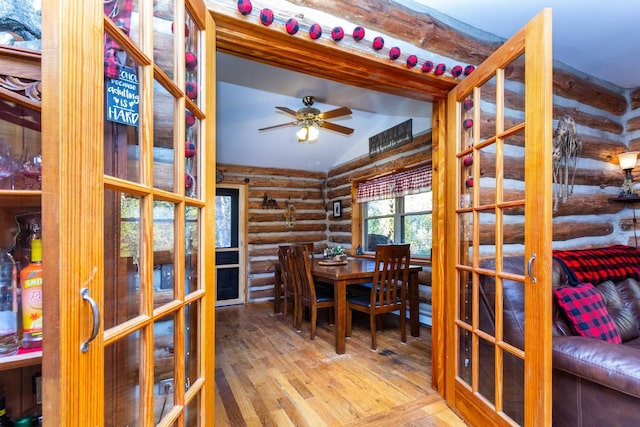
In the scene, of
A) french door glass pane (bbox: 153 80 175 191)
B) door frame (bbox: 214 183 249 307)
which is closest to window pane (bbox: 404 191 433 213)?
door frame (bbox: 214 183 249 307)

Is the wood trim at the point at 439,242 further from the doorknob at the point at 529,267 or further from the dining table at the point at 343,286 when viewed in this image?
the dining table at the point at 343,286

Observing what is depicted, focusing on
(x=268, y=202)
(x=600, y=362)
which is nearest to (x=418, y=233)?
(x=268, y=202)

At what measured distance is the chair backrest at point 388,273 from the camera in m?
2.90

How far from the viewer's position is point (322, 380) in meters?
2.36

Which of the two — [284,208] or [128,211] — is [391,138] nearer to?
[284,208]

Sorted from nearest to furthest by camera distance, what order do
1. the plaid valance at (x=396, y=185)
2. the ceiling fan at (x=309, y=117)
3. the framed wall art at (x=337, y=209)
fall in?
the ceiling fan at (x=309, y=117), the plaid valance at (x=396, y=185), the framed wall art at (x=337, y=209)

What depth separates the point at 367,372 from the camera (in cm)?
247

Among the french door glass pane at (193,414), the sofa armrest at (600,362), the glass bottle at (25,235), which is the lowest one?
the french door glass pane at (193,414)

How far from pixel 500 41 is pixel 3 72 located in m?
2.81

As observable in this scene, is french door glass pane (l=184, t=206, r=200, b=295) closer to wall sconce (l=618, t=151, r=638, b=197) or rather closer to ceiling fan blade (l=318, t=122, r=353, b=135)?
ceiling fan blade (l=318, t=122, r=353, b=135)

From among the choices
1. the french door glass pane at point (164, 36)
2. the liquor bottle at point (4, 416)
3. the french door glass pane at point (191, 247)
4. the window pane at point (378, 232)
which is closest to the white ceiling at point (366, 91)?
the window pane at point (378, 232)

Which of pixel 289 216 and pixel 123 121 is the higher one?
pixel 123 121

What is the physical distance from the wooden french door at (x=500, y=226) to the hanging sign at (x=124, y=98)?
157 centimetres

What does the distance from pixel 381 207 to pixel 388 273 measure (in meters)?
1.92
